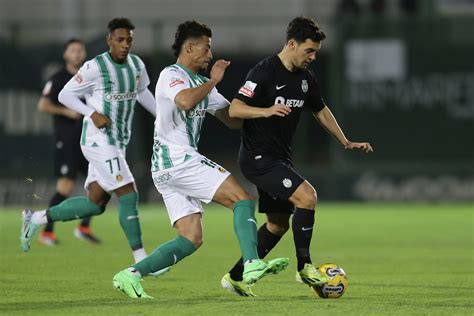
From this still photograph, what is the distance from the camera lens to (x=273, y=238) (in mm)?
9141

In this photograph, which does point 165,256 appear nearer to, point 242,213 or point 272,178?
point 242,213

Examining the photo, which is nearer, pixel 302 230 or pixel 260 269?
pixel 260 269

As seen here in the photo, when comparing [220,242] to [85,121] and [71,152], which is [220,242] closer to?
[71,152]

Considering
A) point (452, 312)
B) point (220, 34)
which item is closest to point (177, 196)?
point (452, 312)

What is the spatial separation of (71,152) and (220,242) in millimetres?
2091

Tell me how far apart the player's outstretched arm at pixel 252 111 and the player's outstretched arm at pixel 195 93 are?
318 mm

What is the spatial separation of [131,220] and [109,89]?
1.22m

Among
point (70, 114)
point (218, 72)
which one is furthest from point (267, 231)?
point (70, 114)

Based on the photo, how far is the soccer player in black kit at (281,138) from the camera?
863 cm

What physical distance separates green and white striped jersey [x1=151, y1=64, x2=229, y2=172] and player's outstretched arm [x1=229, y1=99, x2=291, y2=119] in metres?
0.26

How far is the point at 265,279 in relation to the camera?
10266 mm

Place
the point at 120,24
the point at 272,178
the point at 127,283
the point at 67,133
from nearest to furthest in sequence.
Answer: the point at 127,283, the point at 272,178, the point at 120,24, the point at 67,133

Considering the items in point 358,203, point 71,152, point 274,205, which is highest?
point 274,205

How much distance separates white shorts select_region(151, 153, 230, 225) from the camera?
27.9ft
